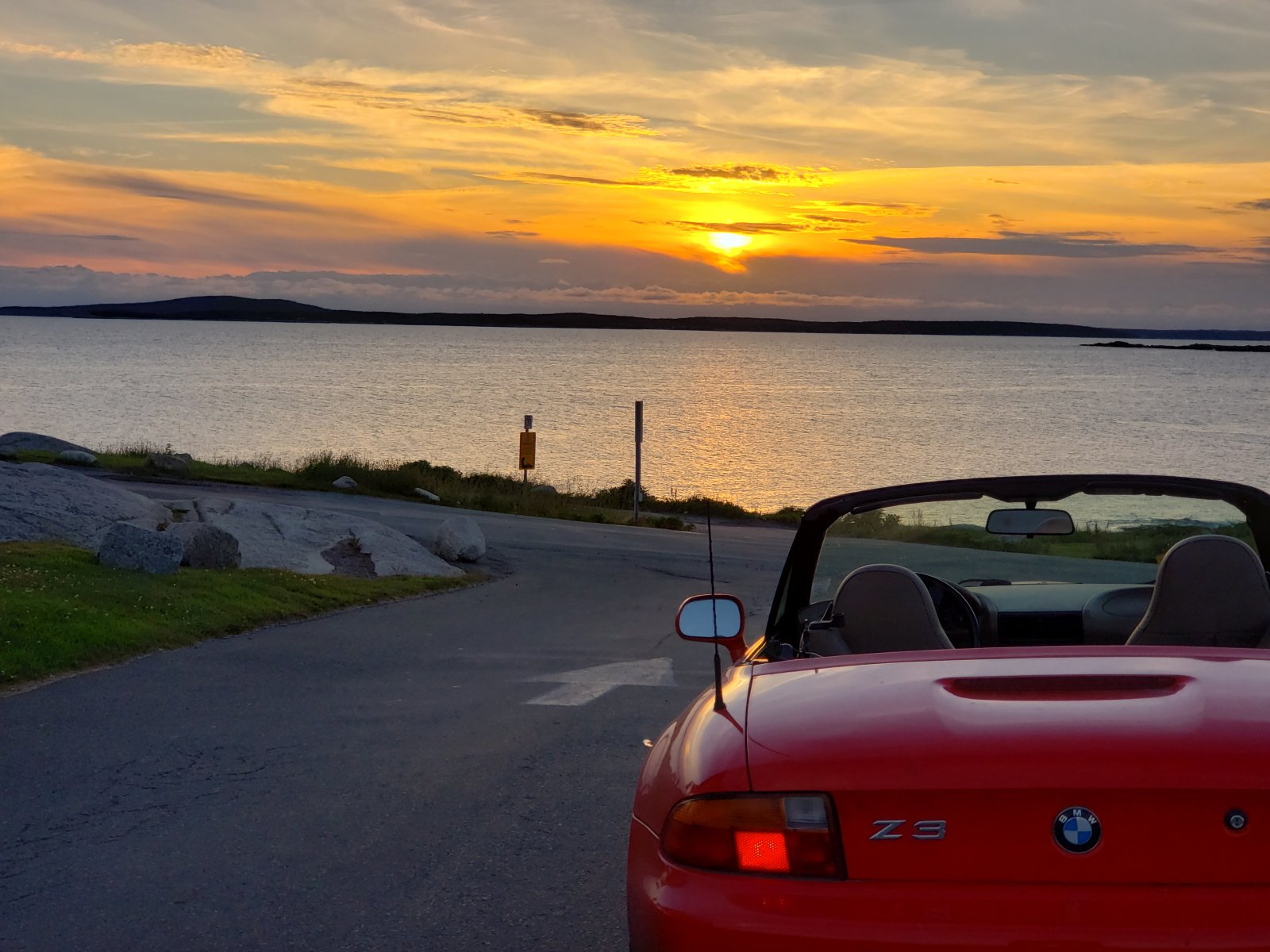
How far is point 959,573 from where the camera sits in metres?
5.04

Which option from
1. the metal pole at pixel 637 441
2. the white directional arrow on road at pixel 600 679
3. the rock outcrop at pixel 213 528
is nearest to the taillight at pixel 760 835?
the white directional arrow on road at pixel 600 679

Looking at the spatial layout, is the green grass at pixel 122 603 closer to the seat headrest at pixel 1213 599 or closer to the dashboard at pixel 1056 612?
the dashboard at pixel 1056 612

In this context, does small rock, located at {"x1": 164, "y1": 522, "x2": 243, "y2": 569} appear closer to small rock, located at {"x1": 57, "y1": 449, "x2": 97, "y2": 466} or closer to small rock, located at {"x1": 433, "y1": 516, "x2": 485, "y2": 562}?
small rock, located at {"x1": 433, "y1": 516, "x2": 485, "y2": 562}

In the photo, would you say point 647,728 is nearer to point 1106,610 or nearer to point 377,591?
point 1106,610

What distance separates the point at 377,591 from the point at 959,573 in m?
11.8

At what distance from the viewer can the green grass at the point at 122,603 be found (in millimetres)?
10698

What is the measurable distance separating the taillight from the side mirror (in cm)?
106

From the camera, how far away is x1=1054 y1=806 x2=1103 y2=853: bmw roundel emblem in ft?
8.71

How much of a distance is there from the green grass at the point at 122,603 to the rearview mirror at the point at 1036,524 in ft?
24.8

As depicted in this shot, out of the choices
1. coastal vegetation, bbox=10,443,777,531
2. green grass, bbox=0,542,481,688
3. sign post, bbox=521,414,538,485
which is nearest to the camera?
green grass, bbox=0,542,481,688

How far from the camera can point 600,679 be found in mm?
10656

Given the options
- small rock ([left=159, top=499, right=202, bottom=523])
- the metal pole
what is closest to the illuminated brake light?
small rock ([left=159, top=499, right=202, bottom=523])

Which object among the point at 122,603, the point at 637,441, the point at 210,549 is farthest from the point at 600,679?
the point at 637,441

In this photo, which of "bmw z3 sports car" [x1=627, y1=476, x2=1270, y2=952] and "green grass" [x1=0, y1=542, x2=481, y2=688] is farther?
"green grass" [x1=0, y1=542, x2=481, y2=688]
